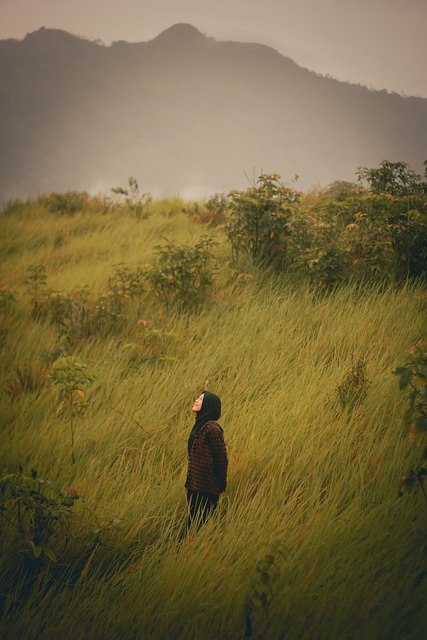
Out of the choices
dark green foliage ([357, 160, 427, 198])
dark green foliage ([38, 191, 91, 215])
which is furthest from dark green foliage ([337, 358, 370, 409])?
dark green foliage ([38, 191, 91, 215])

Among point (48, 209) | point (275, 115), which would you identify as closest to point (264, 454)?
point (48, 209)

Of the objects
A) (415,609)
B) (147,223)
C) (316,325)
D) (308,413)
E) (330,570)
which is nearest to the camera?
(415,609)

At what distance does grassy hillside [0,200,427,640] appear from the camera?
6.47 ft

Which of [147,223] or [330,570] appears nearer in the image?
[330,570]

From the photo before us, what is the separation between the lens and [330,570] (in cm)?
212

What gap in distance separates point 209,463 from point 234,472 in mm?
413

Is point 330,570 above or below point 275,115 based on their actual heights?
below

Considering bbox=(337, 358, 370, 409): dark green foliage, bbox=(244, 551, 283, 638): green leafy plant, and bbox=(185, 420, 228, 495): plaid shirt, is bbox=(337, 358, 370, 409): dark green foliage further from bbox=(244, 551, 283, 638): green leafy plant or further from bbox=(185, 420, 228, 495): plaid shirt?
bbox=(244, 551, 283, 638): green leafy plant

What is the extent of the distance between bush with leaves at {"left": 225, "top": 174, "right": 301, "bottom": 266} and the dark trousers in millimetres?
4925

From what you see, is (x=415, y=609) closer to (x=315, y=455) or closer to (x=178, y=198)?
(x=315, y=455)

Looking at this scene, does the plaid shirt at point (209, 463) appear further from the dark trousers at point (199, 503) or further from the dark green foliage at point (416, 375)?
the dark green foliage at point (416, 375)

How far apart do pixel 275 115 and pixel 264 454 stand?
11032 centimetres

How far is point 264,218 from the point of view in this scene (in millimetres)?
6938

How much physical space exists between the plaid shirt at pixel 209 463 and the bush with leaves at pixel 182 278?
3581mm
